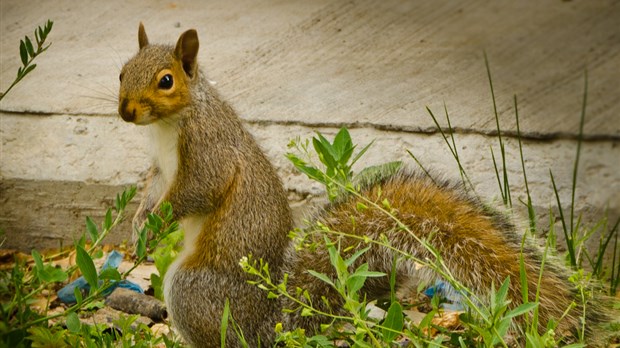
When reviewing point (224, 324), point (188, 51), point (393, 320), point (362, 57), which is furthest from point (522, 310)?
point (362, 57)

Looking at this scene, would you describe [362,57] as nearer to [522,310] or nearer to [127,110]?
[127,110]

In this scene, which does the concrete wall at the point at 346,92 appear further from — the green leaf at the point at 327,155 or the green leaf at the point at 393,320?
the green leaf at the point at 393,320

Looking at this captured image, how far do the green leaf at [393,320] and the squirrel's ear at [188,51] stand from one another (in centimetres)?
103

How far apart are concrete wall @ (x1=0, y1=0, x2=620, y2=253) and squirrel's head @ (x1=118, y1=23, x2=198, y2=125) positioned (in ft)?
3.13

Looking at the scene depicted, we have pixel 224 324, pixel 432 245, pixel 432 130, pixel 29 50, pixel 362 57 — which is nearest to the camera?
pixel 29 50

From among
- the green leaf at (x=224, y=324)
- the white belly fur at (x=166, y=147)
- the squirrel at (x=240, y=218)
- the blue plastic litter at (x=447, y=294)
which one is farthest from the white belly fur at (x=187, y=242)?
Answer: the blue plastic litter at (x=447, y=294)

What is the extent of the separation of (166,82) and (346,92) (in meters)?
1.43

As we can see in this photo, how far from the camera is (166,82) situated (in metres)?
2.79

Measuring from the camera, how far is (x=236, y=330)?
274 centimetres

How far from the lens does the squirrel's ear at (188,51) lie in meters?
2.86

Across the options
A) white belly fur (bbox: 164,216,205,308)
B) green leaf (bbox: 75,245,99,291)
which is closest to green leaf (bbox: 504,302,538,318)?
green leaf (bbox: 75,245,99,291)

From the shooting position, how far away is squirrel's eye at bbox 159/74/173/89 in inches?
109

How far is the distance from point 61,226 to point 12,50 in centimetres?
116

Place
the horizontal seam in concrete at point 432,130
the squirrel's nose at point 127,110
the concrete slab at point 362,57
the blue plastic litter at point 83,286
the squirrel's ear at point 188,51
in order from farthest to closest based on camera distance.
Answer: the concrete slab at point 362,57 → the horizontal seam in concrete at point 432,130 → the blue plastic litter at point 83,286 → the squirrel's ear at point 188,51 → the squirrel's nose at point 127,110
